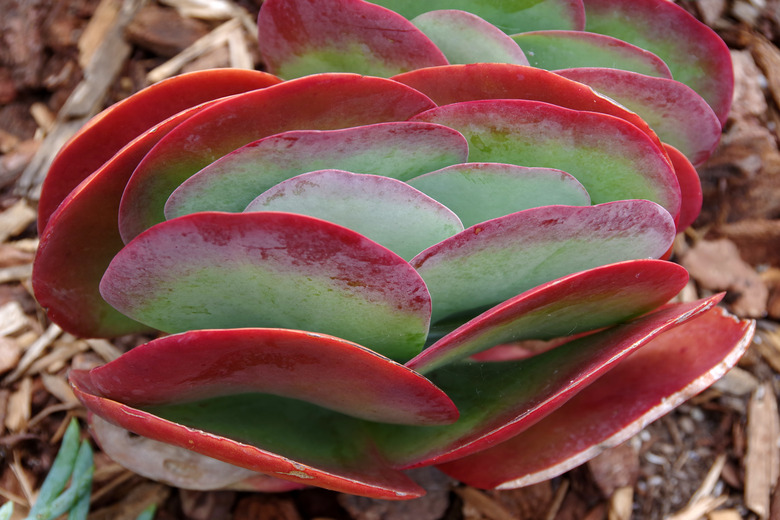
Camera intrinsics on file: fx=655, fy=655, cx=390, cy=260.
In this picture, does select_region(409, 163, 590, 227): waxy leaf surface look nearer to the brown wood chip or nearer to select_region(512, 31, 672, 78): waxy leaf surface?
select_region(512, 31, 672, 78): waxy leaf surface

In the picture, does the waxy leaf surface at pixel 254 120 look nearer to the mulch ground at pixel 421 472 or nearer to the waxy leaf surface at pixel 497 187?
the waxy leaf surface at pixel 497 187

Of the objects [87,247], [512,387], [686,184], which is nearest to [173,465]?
[87,247]

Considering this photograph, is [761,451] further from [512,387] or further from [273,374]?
[273,374]

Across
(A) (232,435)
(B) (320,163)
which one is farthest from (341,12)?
(A) (232,435)

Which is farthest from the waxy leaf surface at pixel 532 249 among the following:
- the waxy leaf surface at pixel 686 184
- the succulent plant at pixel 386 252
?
the waxy leaf surface at pixel 686 184

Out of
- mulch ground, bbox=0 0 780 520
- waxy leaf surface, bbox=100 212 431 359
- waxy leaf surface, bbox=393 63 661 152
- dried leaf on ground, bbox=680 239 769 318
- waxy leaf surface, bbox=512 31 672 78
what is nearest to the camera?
waxy leaf surface, bbox=100 212 431 359

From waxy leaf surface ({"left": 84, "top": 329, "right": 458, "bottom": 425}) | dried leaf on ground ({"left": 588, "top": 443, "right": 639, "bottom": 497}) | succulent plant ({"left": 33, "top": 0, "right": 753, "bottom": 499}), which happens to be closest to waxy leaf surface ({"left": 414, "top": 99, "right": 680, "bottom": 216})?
succulent plant ({"left": 33, "top": 0, "right": 753, "bottom": 499})
